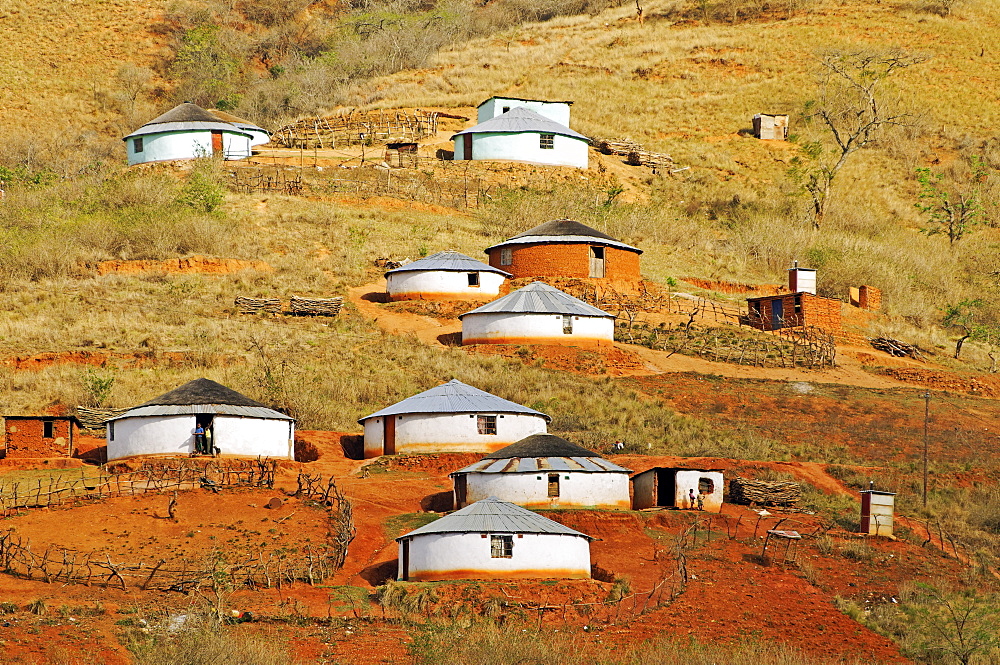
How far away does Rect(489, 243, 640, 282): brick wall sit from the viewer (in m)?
62.7

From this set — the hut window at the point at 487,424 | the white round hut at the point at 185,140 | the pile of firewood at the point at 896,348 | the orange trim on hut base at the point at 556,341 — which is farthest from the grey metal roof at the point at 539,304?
the white round hut at the point at 185,140

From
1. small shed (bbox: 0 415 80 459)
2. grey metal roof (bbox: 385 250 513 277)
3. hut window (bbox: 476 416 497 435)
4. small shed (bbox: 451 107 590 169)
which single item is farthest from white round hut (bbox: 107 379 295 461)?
small shed (bbox: 451 107 590 169)

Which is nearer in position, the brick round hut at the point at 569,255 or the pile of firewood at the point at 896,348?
the pile of firewood at the point at 896,348

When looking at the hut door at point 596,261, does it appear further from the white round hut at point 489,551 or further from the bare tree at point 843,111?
the white round hut at point 489,551

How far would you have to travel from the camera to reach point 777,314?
60344 mm

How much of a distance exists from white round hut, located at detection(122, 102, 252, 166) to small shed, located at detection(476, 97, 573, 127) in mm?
15550

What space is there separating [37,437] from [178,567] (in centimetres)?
1179

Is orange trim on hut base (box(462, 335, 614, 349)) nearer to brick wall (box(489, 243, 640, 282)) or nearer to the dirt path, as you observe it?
the dirt path

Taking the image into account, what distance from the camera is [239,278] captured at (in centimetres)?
6269

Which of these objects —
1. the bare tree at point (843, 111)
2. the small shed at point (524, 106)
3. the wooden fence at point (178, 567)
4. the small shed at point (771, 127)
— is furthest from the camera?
the small shed at point (771, 127)

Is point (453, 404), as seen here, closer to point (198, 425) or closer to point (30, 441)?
point (198, 425)

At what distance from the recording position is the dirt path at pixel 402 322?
56.9 meters

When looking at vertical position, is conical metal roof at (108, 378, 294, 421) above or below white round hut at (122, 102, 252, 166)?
below

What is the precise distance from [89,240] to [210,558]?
123ft
